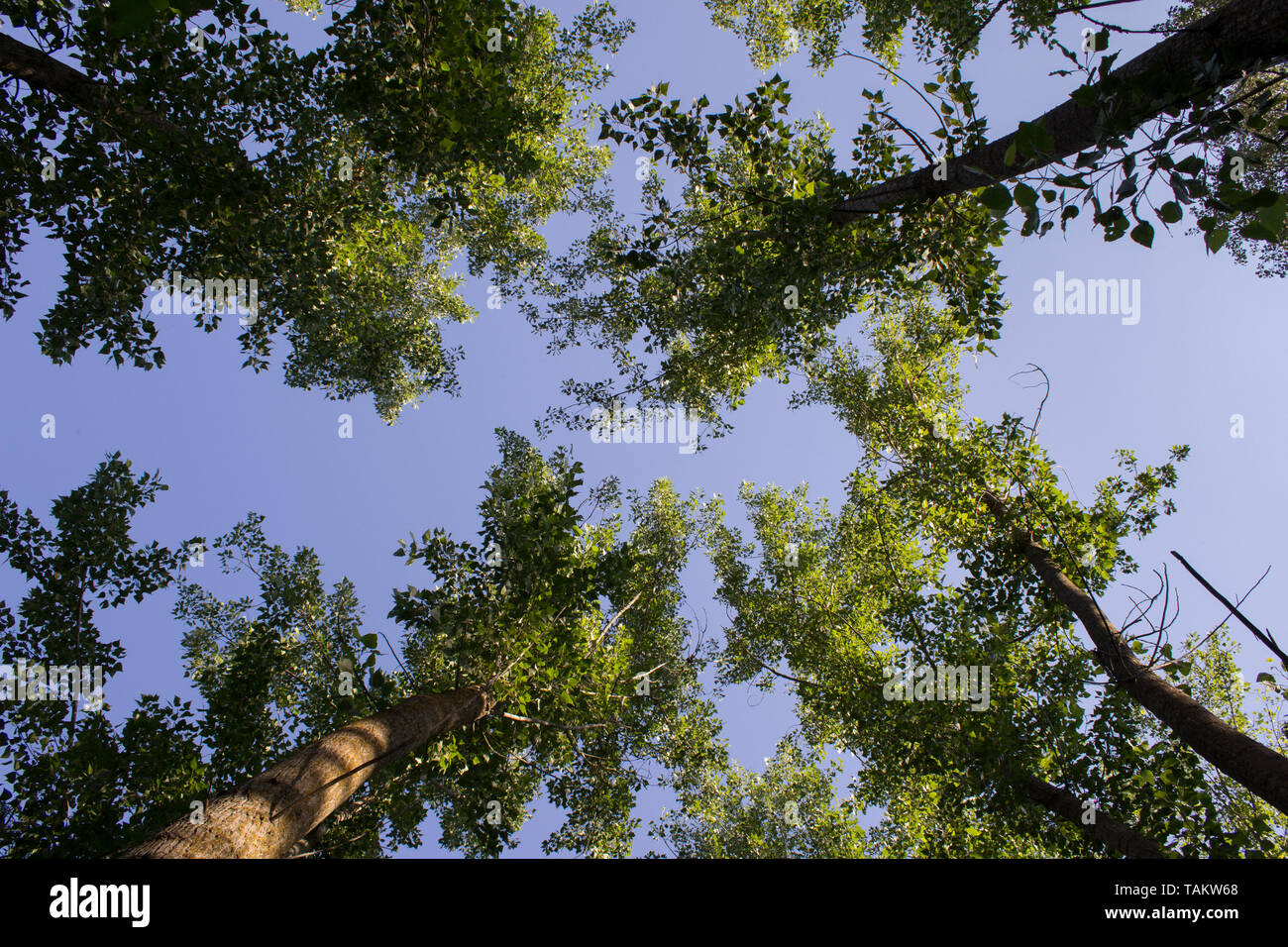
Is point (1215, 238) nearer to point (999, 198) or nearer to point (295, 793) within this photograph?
point (999, 198)

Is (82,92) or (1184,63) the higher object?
(82,92)

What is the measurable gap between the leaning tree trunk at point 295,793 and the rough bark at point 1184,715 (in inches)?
220

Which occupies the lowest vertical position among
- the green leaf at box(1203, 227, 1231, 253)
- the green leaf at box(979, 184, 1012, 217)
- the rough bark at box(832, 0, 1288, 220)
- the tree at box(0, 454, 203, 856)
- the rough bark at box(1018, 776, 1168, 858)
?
the rough bark at box(1018, 776, 1168, 858)

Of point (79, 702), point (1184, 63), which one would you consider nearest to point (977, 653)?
point (1184, 63)

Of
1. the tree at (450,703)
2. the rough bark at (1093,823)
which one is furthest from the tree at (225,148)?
the rough bark at (1093,823)

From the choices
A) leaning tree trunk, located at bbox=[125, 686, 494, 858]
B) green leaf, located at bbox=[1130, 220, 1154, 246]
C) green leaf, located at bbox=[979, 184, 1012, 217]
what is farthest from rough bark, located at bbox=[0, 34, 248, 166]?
green leaf, located at bbox=[1130, 220, 1154, 246]

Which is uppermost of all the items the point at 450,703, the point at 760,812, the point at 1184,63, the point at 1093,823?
the point at 1184,63

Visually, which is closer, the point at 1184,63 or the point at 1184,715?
the point at 1184,63

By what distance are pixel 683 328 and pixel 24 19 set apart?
7.88 m

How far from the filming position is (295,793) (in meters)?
3.95

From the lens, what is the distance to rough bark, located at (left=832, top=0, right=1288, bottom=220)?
298 centimetres

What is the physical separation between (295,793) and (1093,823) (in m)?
7.82

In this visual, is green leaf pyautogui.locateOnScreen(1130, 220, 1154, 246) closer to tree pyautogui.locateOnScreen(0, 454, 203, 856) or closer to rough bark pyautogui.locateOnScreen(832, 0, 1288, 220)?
rough bark pyautogui.locateOnScreen(832, 0, 1288, 220)

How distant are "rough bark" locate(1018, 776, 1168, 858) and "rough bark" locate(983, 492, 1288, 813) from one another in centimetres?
110
